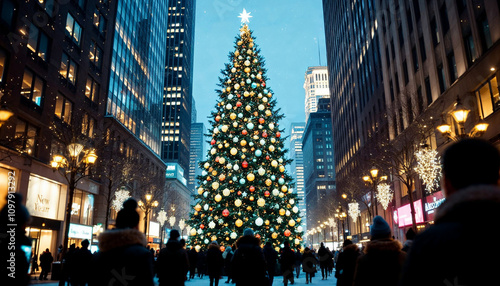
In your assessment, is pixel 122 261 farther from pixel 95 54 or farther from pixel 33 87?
pixel 95 54

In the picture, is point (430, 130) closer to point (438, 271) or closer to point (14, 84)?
point (438, 271)

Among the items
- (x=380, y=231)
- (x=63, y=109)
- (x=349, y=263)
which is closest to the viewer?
(x=380, y=231)

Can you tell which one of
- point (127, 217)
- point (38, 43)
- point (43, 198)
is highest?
point (38, 43)

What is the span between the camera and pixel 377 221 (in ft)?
17.5

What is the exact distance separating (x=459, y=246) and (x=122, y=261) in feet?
10.5

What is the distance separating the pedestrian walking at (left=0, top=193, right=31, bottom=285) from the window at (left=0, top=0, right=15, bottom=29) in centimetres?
2661

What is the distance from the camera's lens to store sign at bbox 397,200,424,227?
105 ft

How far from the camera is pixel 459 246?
171 cm

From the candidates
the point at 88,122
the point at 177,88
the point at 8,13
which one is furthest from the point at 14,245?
the point at 177,88

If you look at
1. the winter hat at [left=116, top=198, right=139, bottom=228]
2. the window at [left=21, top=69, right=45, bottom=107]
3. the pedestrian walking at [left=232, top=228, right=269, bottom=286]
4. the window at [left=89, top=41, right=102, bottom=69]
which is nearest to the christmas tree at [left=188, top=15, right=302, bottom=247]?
the pedestrian walking at [left=232, top=228, right=269, bottom=286]

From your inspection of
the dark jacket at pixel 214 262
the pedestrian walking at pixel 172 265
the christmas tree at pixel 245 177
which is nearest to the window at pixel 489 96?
the christmas tree at pixel 245 177

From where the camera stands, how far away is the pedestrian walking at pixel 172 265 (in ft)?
26.9

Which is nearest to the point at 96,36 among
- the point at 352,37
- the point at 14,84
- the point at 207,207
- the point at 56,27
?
the point at 56,27

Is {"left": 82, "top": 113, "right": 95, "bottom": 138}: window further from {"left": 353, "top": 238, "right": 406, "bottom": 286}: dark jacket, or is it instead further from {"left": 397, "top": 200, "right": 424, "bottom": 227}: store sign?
{"left": 353, "top": 238, "right": 406, "bottom": 286}: dark jacket
